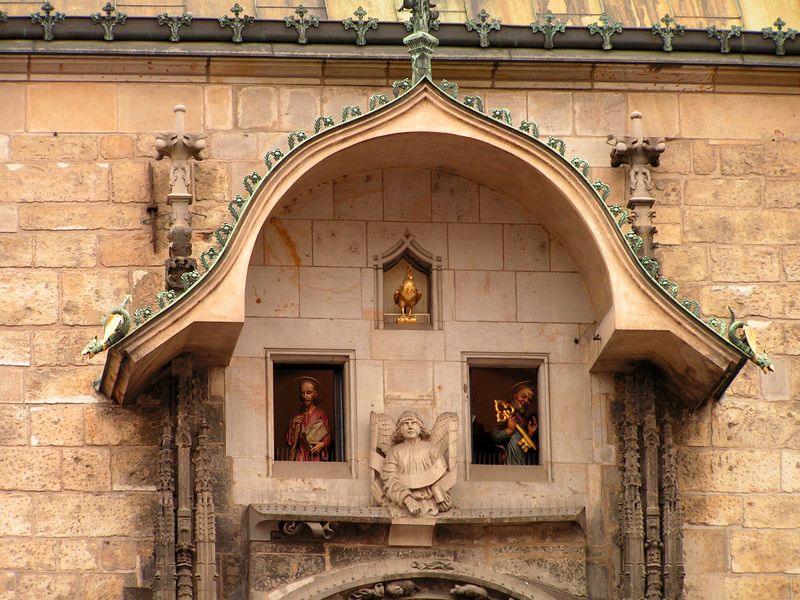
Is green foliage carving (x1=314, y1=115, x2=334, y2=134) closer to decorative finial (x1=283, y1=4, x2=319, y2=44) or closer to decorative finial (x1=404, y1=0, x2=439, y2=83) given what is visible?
decorative finial (x1=404, y1=0, x2=439, y2=83)

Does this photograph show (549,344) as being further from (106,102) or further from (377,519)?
(106,102)

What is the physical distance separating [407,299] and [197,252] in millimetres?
1308

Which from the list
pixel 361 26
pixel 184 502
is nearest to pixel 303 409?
pixel 184 502

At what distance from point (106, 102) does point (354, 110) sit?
1.67 metres

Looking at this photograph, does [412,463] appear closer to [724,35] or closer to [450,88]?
[450,88]

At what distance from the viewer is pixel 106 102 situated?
1792 centimetres

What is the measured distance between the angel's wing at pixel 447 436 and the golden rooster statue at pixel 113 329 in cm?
207

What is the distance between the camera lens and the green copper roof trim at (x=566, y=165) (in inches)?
665

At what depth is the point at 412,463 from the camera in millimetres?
17391

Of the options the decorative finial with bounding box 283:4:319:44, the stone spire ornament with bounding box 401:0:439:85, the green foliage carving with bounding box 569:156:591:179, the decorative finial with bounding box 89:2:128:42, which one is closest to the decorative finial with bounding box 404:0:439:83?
the stone spire ornament with bounding box 401:0:439:85

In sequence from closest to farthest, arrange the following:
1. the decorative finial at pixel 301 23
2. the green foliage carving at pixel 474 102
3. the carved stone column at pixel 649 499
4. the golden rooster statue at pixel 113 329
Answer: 1. the golden rooster statue at pixel 113 329
2. the carved stone column at pixel 649 499
3. the green foliage carving at pixel 474 102
4. the decorative finial at pixel 301 23

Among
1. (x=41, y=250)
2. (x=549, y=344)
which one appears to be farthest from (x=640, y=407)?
(x=41, y=250)

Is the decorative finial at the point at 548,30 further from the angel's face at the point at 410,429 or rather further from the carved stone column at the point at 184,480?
the carved stone column at the point at 184,480

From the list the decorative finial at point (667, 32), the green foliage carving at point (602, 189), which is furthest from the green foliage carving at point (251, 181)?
the decorative finial at point (667, 32)
